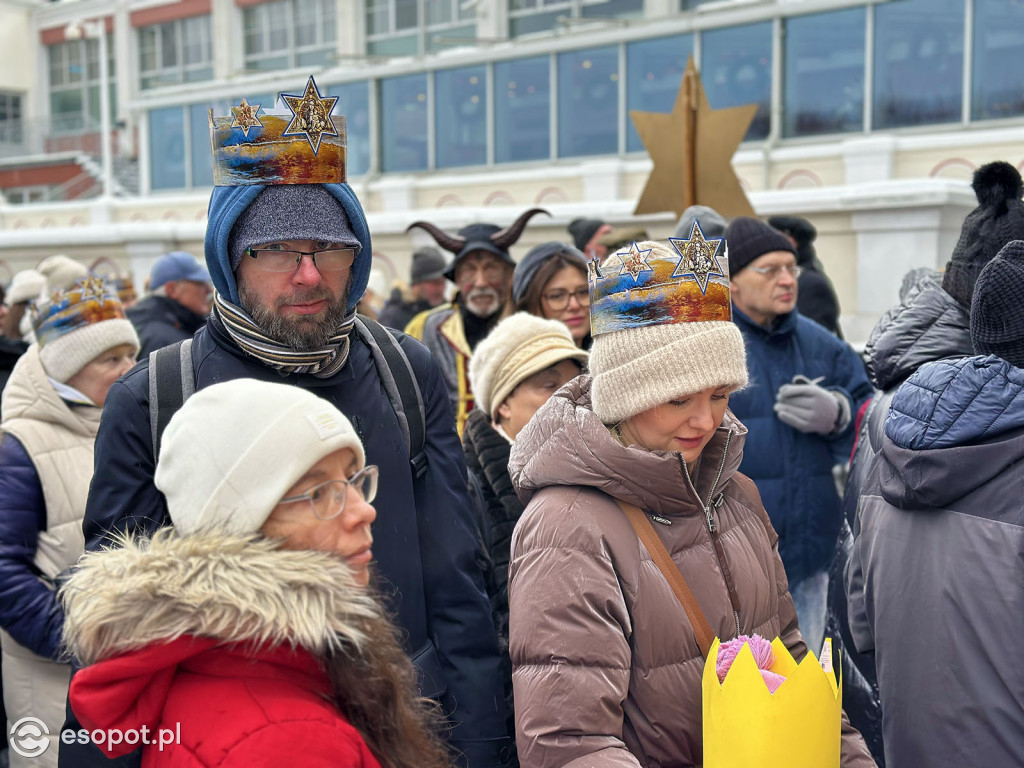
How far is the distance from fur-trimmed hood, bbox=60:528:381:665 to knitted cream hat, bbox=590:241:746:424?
2.88ft

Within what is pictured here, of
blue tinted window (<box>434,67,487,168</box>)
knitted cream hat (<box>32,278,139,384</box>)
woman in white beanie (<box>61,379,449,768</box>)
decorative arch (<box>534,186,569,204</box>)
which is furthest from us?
blue tinted window (<box>434,67,487,168</box>)

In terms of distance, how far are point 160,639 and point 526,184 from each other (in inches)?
709

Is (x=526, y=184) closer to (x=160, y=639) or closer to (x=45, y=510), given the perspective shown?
(x=45, y=510)

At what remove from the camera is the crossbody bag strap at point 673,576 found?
2203 mm

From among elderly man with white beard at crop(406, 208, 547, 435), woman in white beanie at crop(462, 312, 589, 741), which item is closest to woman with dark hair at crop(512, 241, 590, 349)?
elderly man with white beard at crop(406, 208, 547, 435)

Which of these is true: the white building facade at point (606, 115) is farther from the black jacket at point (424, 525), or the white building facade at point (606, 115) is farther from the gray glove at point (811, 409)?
the black jacket at point (424, 525)

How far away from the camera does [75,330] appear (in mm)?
4012

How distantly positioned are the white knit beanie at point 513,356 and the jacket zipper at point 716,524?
1225 mm

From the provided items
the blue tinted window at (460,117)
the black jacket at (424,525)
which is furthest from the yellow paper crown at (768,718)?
the blue tinted window at (460,117)

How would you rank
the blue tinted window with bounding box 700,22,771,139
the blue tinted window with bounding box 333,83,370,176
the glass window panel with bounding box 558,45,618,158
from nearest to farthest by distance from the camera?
the blue tinted window with bounding box 700,22,771,139 < the glass window panel with bounding box 558,45,618,158 < the blue tinted window with bounding box 333,83,370,176

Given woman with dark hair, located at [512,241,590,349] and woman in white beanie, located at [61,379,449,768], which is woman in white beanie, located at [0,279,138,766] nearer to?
woman with dark hair, located at [512,241,590,349]

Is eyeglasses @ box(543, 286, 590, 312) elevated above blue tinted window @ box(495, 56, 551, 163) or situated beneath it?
situated beneath

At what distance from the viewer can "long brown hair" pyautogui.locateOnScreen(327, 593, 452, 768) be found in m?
1.72

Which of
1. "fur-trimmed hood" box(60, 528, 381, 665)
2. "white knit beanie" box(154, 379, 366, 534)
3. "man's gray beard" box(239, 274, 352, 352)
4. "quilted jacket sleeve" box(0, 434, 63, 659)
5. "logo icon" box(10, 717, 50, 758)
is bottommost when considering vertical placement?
"logo icon" box(10, 717, 50, 758)
